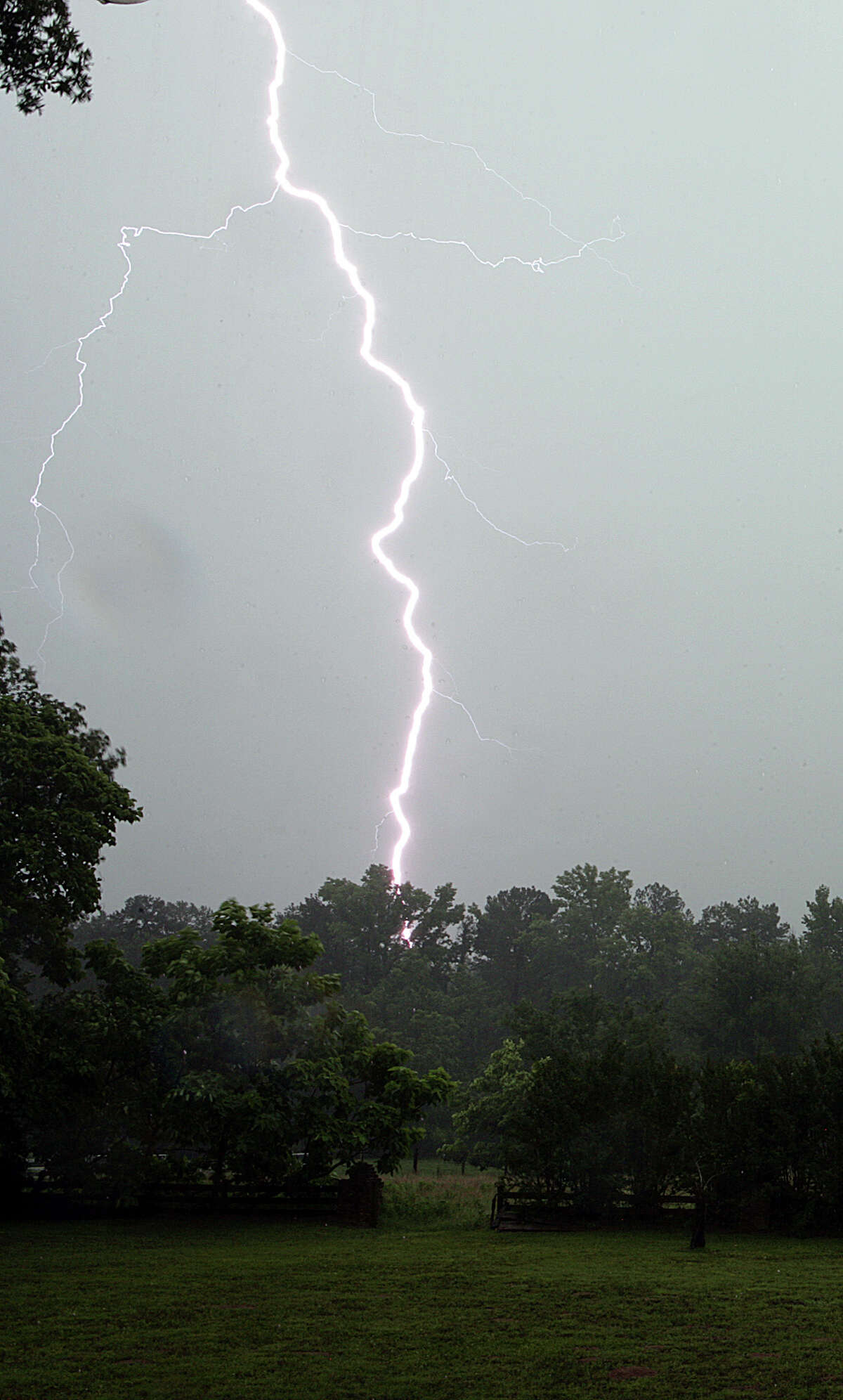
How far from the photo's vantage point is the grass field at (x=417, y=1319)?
8.33 metres

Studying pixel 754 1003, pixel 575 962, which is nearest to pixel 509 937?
pixel 575 962

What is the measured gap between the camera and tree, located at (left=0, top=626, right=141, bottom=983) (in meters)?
21.0

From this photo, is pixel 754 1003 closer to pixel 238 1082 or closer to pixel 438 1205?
pixel 438 1205

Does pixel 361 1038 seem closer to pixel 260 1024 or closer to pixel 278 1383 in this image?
pixel 260 1024

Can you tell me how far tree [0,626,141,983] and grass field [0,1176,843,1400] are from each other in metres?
6.11

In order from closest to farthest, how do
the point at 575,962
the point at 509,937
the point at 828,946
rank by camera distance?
the point at 828,946 < the point at 575,962 < the point at 509,937

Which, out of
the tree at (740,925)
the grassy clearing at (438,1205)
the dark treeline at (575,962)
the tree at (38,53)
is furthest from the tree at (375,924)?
the tree at (38,53)

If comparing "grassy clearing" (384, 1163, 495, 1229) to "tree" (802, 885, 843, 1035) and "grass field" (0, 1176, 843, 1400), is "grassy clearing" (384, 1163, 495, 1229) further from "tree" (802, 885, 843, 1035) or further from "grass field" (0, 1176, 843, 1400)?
"tree" (802, 885, 843, 1035)

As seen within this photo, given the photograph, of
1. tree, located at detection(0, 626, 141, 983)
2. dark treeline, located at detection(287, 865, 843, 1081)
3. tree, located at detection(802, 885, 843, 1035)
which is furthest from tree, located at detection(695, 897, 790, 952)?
tree, located at detection(0, 626, 141, 983)

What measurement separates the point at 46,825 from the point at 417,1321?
43.3 feet

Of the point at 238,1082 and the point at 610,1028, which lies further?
the point at 610,1028

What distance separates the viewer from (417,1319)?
1102 centimetres

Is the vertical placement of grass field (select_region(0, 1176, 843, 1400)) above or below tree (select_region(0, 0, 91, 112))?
below

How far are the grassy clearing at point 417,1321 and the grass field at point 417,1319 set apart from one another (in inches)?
1.4
